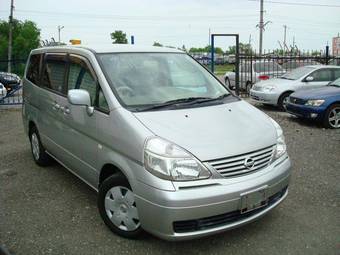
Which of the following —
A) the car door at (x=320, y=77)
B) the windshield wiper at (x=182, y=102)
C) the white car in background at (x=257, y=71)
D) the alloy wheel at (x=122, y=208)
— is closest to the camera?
the alloy wheel at (x=122, y=208)

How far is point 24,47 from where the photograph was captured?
53.1 meters

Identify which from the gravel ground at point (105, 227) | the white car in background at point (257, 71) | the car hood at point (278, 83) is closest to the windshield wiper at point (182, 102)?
the gravel ground at point (105, 227)

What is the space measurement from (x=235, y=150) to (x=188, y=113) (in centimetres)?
61

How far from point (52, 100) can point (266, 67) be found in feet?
40.8

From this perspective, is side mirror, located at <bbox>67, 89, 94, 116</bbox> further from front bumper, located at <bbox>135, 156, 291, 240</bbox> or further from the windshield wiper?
front bumper, located at <bbox>135, 156, 291, 240</bbox>

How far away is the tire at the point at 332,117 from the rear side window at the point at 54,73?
6.34 m

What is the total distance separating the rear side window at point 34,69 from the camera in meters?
5.50

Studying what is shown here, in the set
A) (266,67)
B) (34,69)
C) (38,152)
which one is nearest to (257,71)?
(266,67)

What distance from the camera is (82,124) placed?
3.93 metres

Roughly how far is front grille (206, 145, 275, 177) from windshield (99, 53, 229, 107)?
0.93m

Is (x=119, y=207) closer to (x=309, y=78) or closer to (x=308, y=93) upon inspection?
(x=308, y=93)

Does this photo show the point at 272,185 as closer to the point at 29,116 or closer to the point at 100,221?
the point at 100,221

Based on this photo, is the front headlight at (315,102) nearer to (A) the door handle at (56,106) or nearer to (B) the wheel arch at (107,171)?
(A) the door handle at (56,106)

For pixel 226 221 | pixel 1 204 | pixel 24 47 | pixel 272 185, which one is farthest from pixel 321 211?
pixel 24 47
